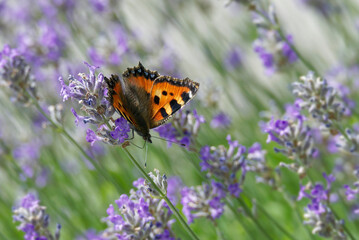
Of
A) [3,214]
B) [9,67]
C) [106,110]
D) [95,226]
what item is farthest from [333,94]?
[3,214]

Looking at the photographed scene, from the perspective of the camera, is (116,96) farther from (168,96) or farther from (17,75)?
(17,75)

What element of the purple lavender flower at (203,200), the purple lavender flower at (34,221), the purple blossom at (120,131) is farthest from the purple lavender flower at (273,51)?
the purple lavender flower at (34,221)

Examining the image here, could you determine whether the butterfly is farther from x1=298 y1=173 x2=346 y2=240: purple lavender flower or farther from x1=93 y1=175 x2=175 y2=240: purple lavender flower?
x1=298 y1=173 x2=346 y2=240: purple lavender flower

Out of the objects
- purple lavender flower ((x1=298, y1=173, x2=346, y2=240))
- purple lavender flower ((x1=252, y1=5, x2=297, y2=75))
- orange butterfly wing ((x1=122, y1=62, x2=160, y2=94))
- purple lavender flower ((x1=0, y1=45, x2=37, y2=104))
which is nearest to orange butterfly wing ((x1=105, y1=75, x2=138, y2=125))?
orange butterfly wing ((x1=122, y1=62, x2=160, y2=94))

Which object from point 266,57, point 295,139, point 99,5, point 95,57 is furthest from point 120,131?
point 99,5

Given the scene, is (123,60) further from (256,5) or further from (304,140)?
(304,140)
